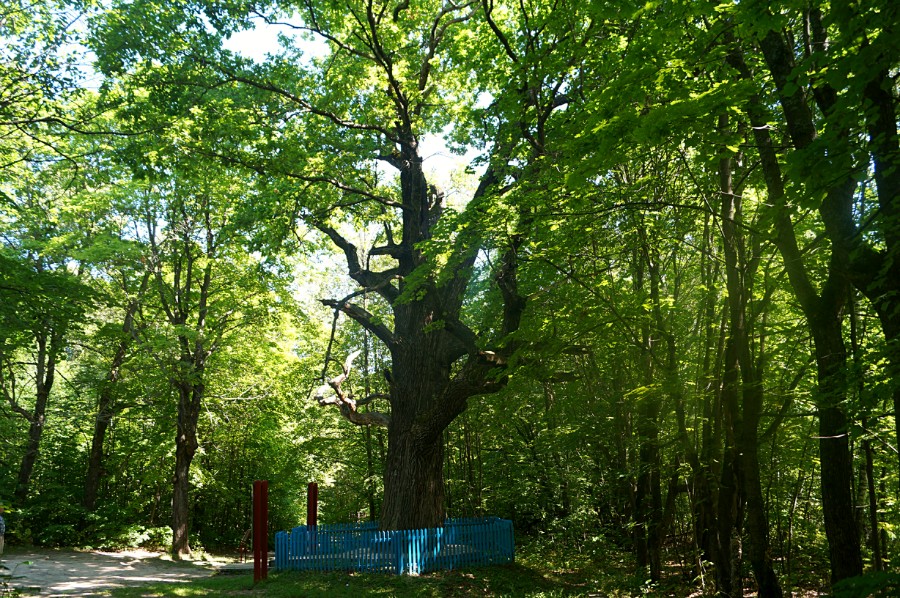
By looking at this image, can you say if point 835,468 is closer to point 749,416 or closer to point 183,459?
point 749,416

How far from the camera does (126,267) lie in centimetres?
1716

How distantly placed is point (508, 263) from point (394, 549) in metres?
5.74

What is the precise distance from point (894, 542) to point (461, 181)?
53.5ft

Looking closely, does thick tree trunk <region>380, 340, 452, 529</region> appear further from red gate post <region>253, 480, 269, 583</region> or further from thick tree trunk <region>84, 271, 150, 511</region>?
thick tree trunk <region>84, 271, 150, 511</region>

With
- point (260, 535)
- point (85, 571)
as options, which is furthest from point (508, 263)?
point (85, 571)

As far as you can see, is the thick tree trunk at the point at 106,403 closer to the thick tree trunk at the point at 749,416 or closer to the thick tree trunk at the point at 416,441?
the thick tree trunk at the point at 416,441

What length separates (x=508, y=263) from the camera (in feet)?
31.9

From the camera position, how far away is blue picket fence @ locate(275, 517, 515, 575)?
11.3 meters

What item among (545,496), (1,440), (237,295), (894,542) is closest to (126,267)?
(237,295)

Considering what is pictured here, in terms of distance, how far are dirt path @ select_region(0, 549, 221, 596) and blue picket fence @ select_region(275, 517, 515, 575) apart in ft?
7.94

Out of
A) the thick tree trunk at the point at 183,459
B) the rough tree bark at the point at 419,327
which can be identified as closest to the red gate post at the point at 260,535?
the rough tree bark at the point at 419,327

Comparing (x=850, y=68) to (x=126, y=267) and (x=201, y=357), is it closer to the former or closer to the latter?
(x=201, y=357)

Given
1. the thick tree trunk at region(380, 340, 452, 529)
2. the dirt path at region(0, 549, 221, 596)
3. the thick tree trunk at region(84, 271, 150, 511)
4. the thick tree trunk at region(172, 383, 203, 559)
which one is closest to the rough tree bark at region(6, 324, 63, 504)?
the thick tree trunk at region(84, 271, 150, 511)

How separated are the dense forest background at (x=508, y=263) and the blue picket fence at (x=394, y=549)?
2.32 feet
